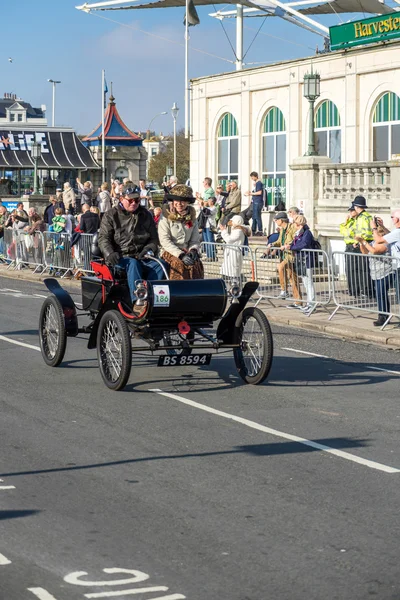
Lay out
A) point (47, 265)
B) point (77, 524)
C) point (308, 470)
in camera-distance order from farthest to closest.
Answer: point (47, 265), point (308, 470), point (77, 524)

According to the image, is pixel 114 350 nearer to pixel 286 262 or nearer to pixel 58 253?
pixel 286 262

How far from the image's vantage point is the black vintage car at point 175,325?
10.6 metres

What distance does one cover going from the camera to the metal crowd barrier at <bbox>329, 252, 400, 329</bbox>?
53.3ft

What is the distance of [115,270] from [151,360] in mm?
1750

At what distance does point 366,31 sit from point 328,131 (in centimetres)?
352

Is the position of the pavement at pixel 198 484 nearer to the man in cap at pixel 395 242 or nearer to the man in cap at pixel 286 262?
the man in cap at pixel 395 242

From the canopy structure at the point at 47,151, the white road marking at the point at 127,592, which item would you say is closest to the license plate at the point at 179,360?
the white road marking at the point at 127,592

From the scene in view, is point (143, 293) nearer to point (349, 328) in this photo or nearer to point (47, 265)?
point (349, 328)

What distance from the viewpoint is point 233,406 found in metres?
10.1

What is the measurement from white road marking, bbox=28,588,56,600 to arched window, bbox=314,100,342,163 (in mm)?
29166

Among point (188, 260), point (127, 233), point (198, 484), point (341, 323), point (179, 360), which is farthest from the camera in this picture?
point (341, 323)

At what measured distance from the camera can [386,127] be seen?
3184cm

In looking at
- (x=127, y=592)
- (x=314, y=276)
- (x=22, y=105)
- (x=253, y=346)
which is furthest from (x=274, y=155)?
(x=22, y=105)

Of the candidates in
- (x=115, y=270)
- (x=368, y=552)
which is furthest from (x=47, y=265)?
(x=368, y=552)
